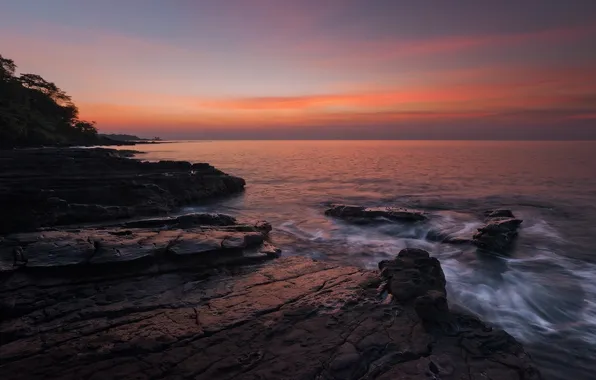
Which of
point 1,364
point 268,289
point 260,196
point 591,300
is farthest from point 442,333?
point 260,196

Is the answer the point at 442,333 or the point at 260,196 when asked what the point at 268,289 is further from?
the point at 260,196

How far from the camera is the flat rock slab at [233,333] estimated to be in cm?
629

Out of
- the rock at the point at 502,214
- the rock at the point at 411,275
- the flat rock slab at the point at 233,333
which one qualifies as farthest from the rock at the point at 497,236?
the flat rock slab at the point at 233,333

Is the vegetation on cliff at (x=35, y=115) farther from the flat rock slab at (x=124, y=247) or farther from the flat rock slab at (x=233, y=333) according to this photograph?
the flat rock slab at (x=233, y=333)

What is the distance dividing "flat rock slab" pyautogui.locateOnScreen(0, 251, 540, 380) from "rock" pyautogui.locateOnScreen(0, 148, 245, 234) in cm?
907

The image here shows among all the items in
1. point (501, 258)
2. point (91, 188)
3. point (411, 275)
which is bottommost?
point (501, 258)

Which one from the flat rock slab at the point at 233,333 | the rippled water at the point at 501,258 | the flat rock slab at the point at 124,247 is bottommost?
the rippled water at the point at 501,258

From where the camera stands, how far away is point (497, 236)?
17.7 meters

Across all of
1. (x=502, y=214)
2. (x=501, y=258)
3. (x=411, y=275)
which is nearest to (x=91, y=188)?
(x=411, y=275)

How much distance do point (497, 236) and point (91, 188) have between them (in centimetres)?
2554

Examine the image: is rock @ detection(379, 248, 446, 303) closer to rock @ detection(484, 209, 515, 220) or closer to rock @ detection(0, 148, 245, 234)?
rock @ detection(484, 209, 515, 220)

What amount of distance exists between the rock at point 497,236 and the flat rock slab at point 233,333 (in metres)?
9.01

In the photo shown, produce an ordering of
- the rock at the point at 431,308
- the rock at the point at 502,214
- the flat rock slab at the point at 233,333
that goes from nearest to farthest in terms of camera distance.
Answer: the flat rock slab at the point at 233,333, the rock at the point at 431,308, the rock at the point at 502,214

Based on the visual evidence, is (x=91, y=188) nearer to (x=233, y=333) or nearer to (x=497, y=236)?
(x=233, y=333)
